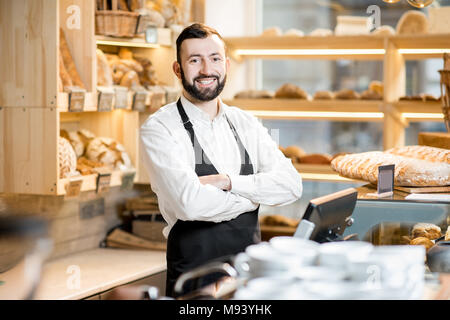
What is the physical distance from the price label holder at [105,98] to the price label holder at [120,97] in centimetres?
6

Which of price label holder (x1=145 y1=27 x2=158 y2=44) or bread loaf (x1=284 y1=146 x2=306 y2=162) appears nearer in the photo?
price label holder (x1=145 y1=27 x2=158 y2=44)

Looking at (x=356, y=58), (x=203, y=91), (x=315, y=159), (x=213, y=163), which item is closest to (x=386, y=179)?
(x=213, y=163)

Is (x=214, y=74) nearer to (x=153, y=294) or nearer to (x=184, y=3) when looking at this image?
(x=153, y=294)

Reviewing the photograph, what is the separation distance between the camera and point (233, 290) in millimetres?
1284

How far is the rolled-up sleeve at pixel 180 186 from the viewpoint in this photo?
217cm

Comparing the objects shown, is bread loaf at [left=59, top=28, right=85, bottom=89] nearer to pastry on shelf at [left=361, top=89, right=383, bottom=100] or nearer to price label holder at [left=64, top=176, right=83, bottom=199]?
price label holder at [left=64, top=176, right=83, bottom=199]

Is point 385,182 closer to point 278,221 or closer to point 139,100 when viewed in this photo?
point 139,100

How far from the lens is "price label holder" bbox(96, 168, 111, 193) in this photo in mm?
3353

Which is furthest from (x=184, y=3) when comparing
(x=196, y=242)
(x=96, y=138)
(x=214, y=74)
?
(x=196, y=242)

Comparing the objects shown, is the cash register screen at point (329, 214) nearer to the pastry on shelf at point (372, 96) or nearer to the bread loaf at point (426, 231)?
the bread loaf at point (426, 231)

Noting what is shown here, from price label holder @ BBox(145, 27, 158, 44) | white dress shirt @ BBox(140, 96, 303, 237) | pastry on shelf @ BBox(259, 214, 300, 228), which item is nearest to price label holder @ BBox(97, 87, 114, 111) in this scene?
price label holder @ BBox(145, 27, 158, 44)

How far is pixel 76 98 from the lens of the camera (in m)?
3.16

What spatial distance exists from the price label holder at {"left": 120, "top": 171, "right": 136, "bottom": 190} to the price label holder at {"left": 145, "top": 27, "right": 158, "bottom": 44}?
0.76 metres
